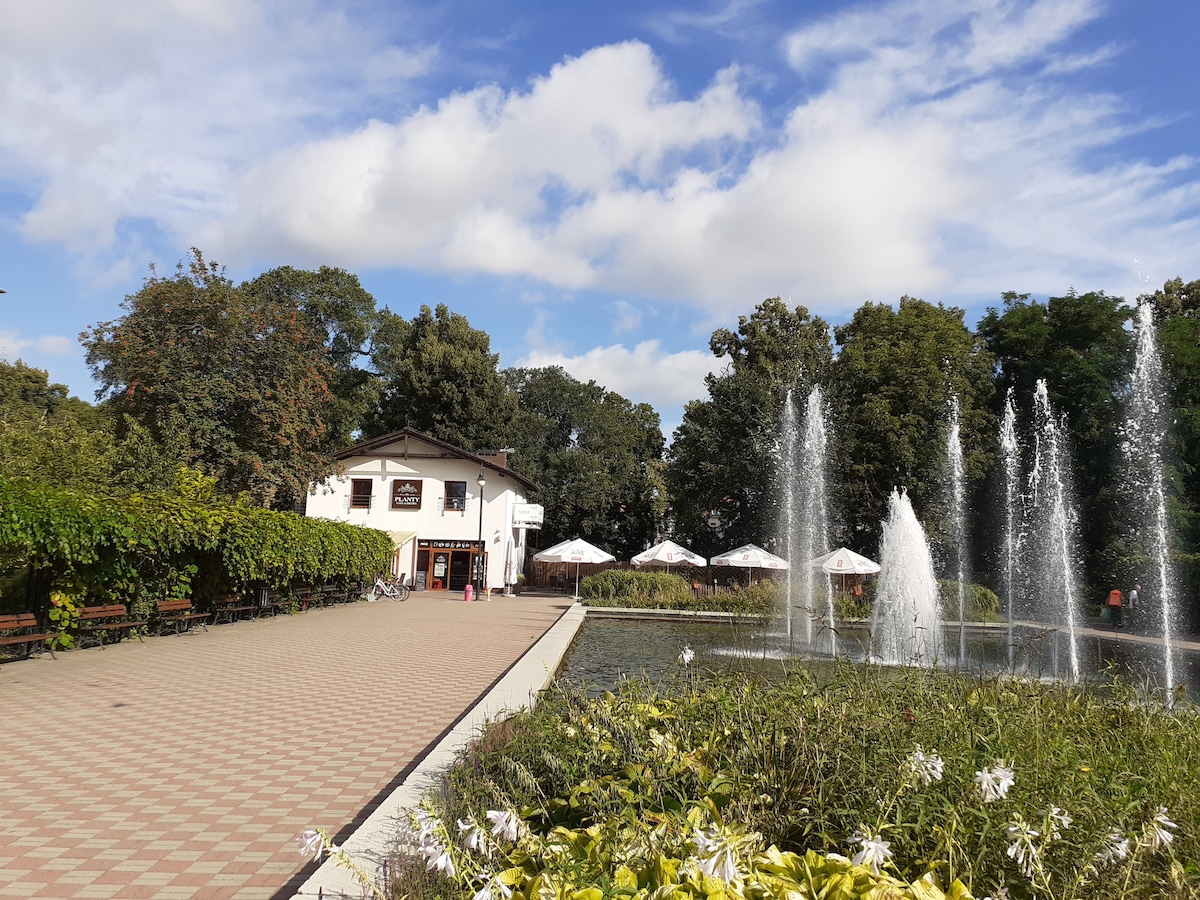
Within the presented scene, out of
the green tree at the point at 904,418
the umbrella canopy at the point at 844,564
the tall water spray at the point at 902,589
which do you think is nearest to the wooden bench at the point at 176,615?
the tall water spray at the point at 902,589

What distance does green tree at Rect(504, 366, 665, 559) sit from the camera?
159 feet

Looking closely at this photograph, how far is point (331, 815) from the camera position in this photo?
5.01 meters

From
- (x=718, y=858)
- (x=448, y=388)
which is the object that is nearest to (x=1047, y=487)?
(x=448, y=388)

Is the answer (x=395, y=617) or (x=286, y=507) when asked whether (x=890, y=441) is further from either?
(x=286, y=507)

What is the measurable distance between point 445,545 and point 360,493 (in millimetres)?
4788

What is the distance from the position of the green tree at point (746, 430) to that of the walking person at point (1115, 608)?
14.1 meters

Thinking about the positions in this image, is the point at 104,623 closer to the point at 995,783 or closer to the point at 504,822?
the point at 504,822

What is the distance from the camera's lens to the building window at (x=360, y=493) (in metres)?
37.7

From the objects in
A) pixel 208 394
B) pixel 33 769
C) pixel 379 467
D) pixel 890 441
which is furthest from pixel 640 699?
pixel 379 467

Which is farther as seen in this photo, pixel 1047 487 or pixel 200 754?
pixel 1047 487

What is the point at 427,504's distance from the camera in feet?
123

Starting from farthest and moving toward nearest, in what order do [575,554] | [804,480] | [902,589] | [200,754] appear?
[804,480], [575,554], [902,589], [200,754]

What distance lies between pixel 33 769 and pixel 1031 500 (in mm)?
37669

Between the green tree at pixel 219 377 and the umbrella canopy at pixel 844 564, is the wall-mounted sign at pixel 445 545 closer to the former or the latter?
→ the green tree at pixel 219 377
